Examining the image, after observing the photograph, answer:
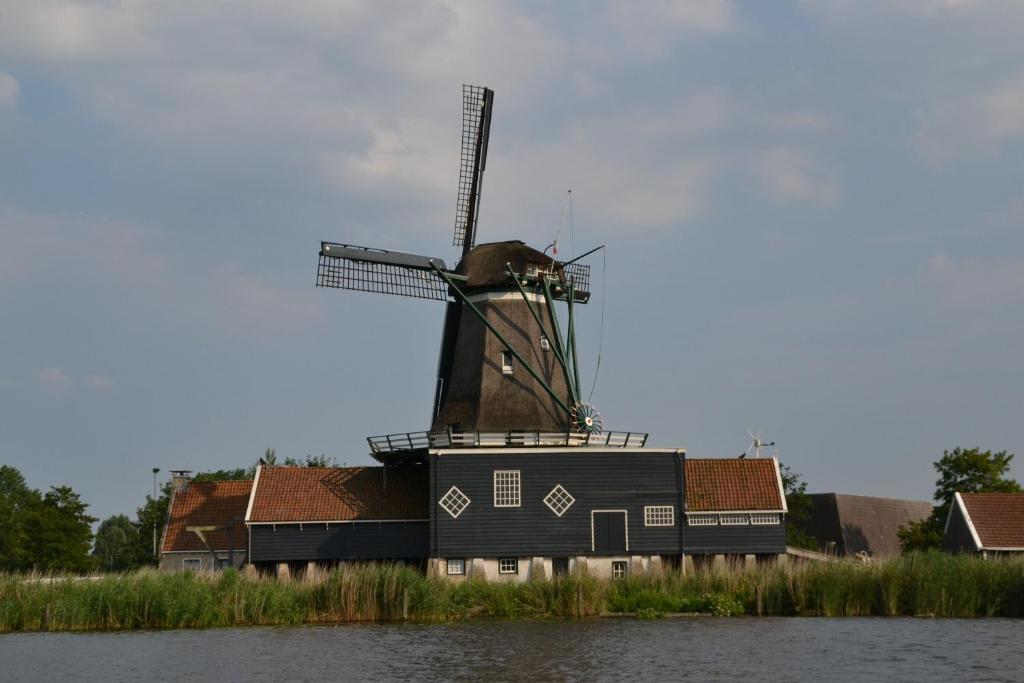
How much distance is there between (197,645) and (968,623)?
15918 mm

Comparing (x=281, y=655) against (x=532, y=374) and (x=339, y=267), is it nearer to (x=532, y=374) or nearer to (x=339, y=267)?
(x=532, y=374)

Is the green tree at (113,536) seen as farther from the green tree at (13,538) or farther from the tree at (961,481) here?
the tree at (961,481)

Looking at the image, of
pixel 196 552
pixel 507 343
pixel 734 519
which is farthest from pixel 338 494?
pixel 734 519

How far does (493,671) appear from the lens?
21281mm

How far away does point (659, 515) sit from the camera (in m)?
38.8

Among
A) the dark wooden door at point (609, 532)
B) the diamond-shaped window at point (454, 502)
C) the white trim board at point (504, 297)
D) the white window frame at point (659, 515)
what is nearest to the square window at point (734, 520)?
the white window frame at point (659, 515)

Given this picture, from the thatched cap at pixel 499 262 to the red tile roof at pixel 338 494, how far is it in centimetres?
660

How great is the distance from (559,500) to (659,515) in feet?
10.2

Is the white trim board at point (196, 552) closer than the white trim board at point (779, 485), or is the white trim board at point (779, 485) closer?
the white trim board at point (779, 485)

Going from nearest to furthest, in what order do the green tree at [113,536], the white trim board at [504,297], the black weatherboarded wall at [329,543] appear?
1. the black weatherboarded wall at [329,543]
2. the white trim board at [504,297]
3. the green tree at [113,536]

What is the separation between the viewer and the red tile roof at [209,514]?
43.1m

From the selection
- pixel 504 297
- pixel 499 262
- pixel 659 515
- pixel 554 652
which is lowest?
pixel 554 652

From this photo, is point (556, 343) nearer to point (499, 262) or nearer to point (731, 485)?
point (499, 262)

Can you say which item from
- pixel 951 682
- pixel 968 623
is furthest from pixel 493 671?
pixel 968 623
